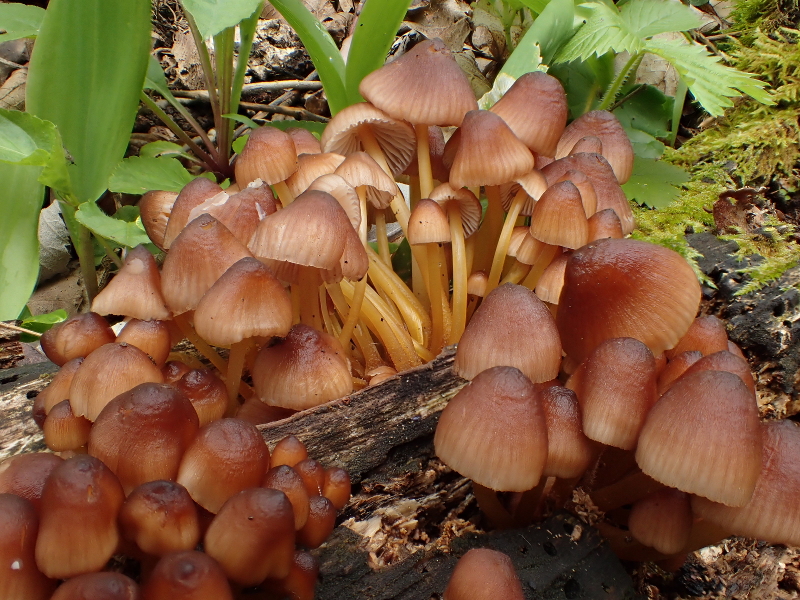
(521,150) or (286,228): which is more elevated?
(521,150)

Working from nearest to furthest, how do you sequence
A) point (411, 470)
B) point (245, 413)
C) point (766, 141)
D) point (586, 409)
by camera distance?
point (586, 409) < point (411, 470) < point (245, 413) < point (766, 141)

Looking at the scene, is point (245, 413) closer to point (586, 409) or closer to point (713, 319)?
point (586, 409)

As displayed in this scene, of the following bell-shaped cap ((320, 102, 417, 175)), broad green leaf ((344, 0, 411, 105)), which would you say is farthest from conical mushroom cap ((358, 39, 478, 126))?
broad green leaf ((344, 0, 411, 105))

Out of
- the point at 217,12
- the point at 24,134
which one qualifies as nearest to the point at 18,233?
the point at 24,134

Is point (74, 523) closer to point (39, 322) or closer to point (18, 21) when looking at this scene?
point (39, 322)

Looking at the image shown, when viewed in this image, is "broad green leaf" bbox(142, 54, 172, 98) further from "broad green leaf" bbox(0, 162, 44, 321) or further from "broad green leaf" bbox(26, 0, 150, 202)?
"broad green leaf" bbox(0, 162, 44, 321)

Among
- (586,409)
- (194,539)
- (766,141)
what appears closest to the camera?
(194,539)

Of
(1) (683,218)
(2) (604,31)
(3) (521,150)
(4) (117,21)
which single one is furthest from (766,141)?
(4) (117,21)

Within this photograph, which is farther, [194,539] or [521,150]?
[521,150]
